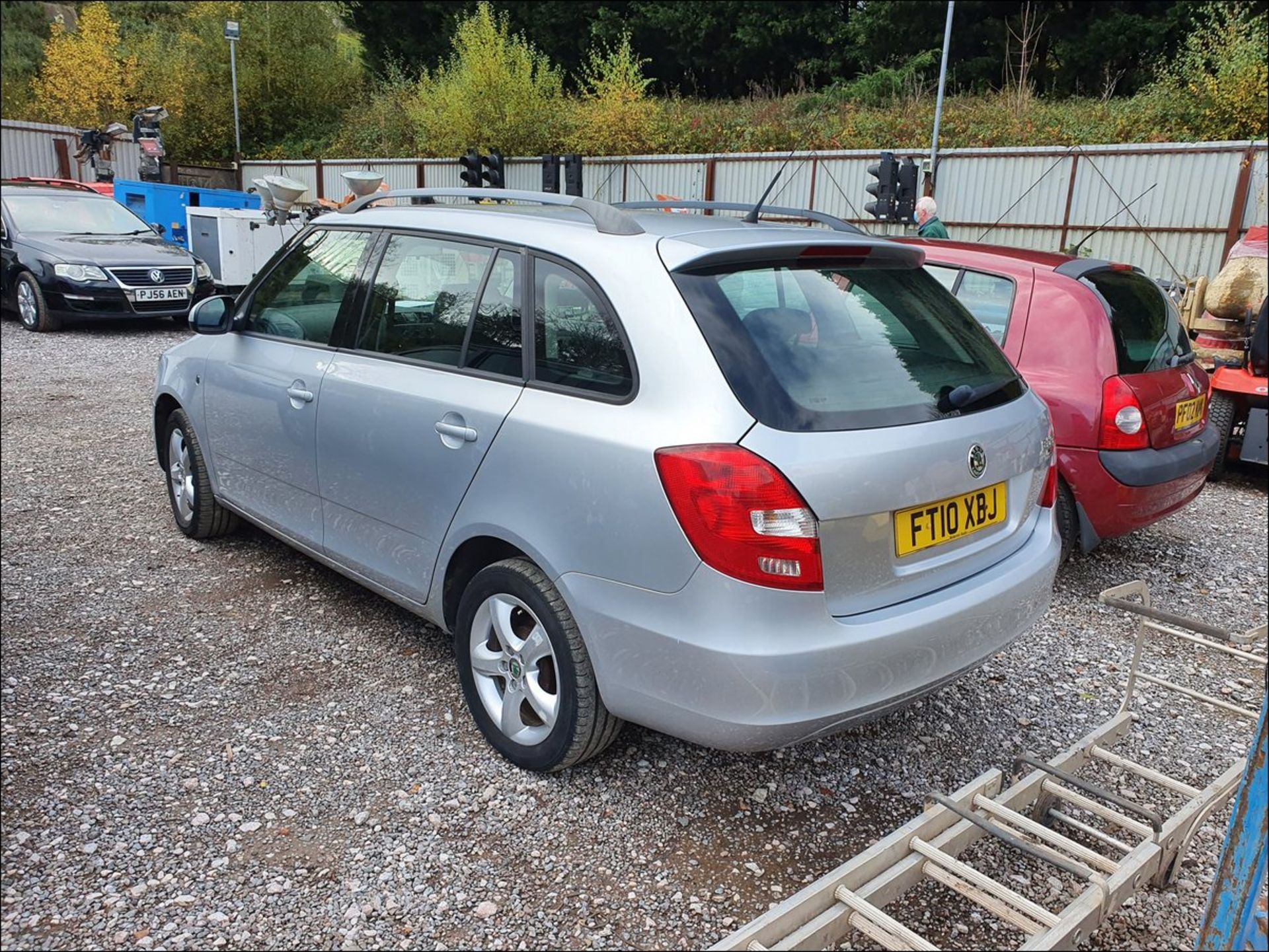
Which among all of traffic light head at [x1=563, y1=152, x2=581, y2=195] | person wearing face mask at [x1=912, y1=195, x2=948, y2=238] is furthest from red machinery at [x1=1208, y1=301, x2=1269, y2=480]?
traffic light head at [x1=563, y1=152, x2=581, y2=195]

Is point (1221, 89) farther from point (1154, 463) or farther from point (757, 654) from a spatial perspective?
point (757, 654)

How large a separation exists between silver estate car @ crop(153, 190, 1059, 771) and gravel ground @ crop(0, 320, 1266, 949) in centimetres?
34

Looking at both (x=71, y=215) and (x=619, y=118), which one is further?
(x=619, y=118)

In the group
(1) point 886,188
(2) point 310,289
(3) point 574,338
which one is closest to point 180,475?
(2) point 310,289

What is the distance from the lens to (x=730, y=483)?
2.38m

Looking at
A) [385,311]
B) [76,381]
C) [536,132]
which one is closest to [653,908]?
[385,311]

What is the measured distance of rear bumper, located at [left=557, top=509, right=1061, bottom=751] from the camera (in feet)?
7.82

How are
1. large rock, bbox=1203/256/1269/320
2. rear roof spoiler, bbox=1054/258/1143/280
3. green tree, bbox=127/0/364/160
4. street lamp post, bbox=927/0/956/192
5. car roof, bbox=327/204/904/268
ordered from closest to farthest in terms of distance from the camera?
1. car roof, bbox=327/204/904/268
2. rear roof spoiler, bbox=1054/258/1143/280
3. large rock, bbox=1203/256/1269/320
4. street lamp post, bbox=927/0/956/192
5. green tree, bbox=127/0/364/160

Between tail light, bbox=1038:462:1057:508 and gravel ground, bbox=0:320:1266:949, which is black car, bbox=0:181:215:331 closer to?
gravel ground, bbox=0:320:1266:949

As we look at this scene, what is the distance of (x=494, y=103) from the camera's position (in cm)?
2883

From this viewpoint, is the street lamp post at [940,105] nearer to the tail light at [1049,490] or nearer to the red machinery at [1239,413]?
the red machinery at [1239,413]

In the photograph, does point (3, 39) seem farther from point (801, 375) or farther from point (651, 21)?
point (801, 375)

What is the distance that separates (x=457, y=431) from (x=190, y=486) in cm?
252

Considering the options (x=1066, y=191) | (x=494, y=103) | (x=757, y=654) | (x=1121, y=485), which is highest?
(x=494, y=103)
